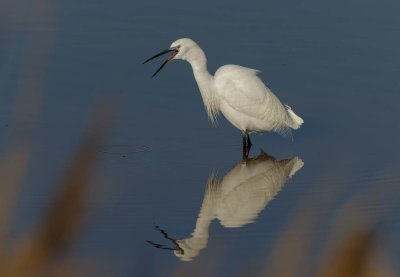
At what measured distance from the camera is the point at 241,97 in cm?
706

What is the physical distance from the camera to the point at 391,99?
7.64 m

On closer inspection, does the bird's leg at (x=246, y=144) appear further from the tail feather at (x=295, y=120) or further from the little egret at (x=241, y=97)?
the tail feather at (x=295, y=120)

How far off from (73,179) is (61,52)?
694 cm

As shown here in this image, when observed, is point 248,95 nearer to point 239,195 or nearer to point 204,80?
Answer: point 204,80

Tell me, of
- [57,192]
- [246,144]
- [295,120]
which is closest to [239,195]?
[246,144]

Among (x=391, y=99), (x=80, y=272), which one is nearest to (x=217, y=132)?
(x=391, y=99)

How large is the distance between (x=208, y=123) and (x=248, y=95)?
1.41 feet

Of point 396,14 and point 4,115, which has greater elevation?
point 396,14

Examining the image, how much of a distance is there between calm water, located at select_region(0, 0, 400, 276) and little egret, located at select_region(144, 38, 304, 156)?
16 centimetres

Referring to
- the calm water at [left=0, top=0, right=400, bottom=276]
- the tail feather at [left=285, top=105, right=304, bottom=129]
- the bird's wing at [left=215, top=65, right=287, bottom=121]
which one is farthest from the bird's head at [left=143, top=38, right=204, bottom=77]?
the tail feather at [left=285, top=105, right=304, bottom=129]

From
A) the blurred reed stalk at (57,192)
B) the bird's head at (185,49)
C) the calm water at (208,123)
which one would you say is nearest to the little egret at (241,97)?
the bird's head at (185,49)

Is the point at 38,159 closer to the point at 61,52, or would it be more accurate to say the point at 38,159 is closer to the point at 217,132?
the point at 217,132

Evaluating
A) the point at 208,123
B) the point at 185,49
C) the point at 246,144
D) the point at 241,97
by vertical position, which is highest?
the point at 185,49

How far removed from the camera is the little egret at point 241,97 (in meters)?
6.96
